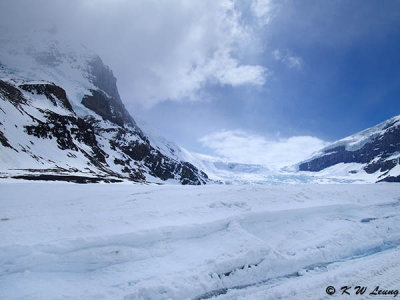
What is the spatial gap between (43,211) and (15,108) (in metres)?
76.2

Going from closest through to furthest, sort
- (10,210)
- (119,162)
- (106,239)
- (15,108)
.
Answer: (106,239)
(10,210)
(15,108)
(119,162)

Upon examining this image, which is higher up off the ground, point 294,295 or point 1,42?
point 1,42

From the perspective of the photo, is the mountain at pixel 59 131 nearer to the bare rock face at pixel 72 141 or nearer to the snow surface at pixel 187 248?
the bare rock face at pixel 72 141

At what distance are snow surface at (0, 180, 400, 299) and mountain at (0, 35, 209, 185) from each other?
94.5 feet

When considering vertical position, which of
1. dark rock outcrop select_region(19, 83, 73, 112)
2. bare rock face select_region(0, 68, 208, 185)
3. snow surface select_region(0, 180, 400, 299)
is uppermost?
dark rock outcrop select_region(19, 83, 73, 112)

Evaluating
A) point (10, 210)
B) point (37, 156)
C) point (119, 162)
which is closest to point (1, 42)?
point (119, 162)

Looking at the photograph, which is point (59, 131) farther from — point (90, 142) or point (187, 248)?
point (187, 248)

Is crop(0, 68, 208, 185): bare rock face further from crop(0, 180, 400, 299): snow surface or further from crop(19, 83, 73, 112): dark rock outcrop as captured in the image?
crop(0, 180, 400, 299): snow surface

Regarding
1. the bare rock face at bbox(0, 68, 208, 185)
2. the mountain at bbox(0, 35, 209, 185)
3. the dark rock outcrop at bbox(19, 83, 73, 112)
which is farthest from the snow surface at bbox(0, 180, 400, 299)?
the dark rock outcrop at bbox(19, 83, 73, 112)

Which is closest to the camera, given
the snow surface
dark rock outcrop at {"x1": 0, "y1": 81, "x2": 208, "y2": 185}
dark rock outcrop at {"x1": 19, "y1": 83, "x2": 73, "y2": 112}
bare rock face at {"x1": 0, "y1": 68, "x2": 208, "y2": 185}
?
the snow surface

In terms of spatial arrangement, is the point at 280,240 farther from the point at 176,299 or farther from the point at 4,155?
the point at 4,155

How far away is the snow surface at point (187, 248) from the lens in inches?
256

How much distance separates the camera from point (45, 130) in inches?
2800

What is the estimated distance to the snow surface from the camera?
6.49 metres
